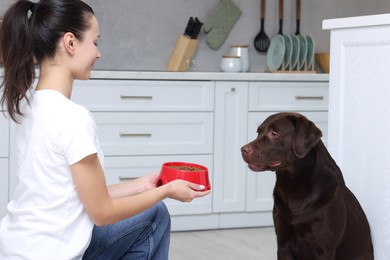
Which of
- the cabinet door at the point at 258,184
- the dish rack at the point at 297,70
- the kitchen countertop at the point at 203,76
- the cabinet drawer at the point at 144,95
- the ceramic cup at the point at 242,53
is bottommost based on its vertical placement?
the cabinet door at the point at 258,184

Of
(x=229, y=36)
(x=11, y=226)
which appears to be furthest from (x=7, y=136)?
(x=11, y=226)

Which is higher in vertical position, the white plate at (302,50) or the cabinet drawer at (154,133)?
the white plate at (302,50)

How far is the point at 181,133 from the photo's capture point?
4059 mm

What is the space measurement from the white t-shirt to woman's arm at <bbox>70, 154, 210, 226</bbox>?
0.12 ft

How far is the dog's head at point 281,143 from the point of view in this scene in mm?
2246

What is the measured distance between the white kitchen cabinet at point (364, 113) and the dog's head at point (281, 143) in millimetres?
219

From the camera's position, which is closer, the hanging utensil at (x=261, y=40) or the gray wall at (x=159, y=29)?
the gray wall at (x=159, y=29)

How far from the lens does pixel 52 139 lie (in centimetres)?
173

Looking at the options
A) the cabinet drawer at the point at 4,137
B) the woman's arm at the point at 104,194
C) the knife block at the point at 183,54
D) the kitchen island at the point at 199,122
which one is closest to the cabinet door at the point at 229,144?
the kitchen island at the point at 199,122

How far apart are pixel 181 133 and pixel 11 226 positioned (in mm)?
2278

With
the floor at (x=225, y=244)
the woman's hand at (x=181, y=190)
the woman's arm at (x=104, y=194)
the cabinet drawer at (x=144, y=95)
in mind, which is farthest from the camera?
the cabinet drawer at (x=144, y=95)

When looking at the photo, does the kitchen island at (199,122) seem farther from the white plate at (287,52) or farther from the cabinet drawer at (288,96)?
the white plate at (287,52)

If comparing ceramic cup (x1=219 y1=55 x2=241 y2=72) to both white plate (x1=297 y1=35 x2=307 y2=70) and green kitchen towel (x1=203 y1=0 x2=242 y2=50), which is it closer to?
green kitchen towel (x1=203 y1=0 x2=242 y2=50)

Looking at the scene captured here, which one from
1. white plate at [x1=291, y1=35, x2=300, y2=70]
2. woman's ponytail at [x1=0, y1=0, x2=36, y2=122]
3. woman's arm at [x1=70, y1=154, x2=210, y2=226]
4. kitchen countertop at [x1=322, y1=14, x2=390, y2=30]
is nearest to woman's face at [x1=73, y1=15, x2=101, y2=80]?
woman's ponytail at [x1=0, y1=0, x2=36, y2=122]
